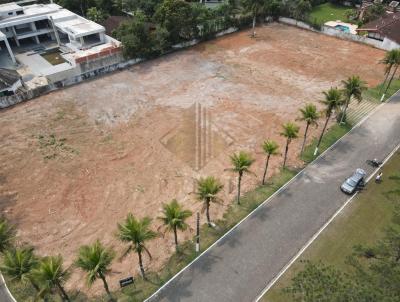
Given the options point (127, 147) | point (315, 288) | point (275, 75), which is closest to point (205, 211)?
point (315, 288)

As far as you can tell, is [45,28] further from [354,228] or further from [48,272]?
→ [354,228]

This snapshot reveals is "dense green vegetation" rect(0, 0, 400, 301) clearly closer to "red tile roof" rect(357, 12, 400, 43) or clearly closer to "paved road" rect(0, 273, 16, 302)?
"paved road" rect(0, 273, 16, 302)

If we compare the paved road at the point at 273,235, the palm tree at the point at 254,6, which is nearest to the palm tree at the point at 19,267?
the paved road at the point at 273,235

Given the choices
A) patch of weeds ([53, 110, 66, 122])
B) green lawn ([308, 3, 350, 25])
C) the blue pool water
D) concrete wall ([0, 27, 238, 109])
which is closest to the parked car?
patch of weeds ([53, 110, 66, 122])

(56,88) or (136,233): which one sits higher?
(136,233)


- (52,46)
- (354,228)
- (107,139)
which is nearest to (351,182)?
(354,228)

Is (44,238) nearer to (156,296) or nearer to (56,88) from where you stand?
→ (156,296)
